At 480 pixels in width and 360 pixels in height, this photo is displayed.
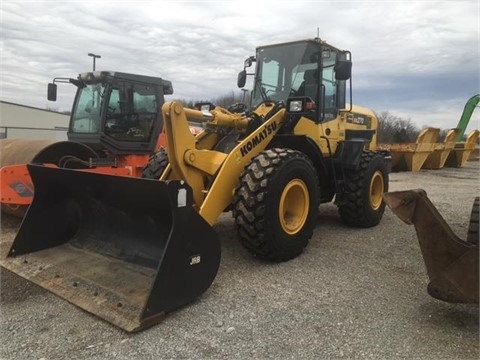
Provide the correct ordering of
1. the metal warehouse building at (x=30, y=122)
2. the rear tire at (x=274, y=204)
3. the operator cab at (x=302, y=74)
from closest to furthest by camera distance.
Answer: the rear tire at (x=274, y=204) → the operator cab at (x=302, y=74) → the metal warehouse building at (x=30, y=122)

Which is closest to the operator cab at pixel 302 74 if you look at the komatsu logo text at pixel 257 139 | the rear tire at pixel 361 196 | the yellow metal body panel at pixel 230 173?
the komatsu logo text at pixel 257 139

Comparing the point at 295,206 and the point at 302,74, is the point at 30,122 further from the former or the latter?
the point at 295,206

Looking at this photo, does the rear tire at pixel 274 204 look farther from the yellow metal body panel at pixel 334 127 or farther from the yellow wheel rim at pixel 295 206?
the yellow metal body panel at pixel 334 127

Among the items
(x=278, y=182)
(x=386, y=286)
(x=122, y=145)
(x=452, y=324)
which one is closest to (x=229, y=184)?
(x=278, y=182)

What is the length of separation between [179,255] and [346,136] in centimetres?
Result: 407

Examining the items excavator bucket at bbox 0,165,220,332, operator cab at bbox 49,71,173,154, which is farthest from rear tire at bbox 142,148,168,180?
operator cab at bbox 49,71,173,154

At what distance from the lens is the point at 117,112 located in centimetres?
780

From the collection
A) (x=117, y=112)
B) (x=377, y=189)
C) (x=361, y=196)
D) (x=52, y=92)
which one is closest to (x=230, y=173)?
(x=361, y=196)

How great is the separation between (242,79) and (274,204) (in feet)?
9.09

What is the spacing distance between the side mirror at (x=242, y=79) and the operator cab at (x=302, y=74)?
200 mm

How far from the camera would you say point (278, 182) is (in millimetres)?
4539

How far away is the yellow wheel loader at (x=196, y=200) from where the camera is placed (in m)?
3.57

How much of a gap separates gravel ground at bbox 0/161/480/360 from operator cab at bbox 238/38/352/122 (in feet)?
7.57

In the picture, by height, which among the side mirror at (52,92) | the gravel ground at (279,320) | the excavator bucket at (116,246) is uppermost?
the side mirror at (52,92)
